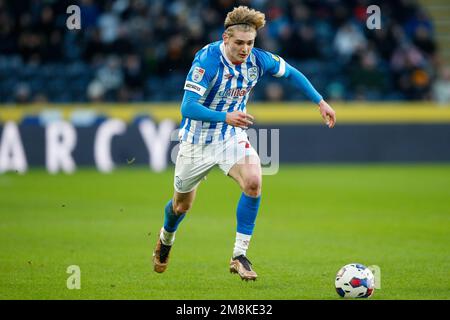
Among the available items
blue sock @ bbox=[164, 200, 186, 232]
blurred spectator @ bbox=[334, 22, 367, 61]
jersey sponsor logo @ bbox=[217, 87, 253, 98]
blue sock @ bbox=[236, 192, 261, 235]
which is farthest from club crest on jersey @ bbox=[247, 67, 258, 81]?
blurred spectator @ bbox=[334, 22, 367, 61]

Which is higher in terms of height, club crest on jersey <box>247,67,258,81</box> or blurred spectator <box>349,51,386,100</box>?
club crest on jersey <box>247,67,258,81</box>

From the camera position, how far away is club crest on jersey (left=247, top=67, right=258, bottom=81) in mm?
8120

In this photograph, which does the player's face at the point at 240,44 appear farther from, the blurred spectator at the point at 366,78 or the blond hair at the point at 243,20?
the blurred spectator at the point at 366,78

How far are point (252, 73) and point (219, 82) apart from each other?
13.1 inches

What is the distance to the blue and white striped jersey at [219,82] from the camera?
7859 mm

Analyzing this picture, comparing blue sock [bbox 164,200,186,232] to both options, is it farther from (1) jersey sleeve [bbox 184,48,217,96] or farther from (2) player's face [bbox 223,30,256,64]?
(2) player's face [bbox 223,30,256,64]

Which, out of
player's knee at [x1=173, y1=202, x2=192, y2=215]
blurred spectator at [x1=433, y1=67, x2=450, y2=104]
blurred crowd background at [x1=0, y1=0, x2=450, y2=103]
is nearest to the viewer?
player's knee at [x1=173, y1=202, x2=192, y2=215]

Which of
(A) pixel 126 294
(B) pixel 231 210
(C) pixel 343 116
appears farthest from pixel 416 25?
(A) pixel 126 294

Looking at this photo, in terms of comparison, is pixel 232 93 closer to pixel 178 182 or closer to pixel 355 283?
pixel 178 182

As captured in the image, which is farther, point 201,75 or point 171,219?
point 171,219

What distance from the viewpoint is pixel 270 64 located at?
8281mm

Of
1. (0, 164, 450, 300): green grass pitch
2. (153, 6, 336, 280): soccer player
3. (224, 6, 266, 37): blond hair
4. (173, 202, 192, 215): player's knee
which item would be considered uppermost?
(224, 6, 266, 37): blond hair

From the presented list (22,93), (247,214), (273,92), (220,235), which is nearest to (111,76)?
(22,93)

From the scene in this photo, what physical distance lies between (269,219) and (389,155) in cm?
877
